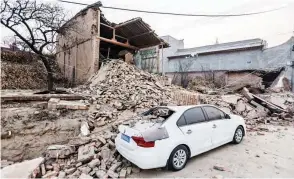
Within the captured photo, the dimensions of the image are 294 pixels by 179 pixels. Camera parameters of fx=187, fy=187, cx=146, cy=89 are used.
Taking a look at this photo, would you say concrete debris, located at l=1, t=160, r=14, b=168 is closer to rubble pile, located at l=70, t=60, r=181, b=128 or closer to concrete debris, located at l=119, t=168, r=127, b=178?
rubble pile, located at l=70, t=60, r=181, b=128

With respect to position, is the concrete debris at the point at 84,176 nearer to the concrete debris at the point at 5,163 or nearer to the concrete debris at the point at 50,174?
the concrete debris at the point at 50,174

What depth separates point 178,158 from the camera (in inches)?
169

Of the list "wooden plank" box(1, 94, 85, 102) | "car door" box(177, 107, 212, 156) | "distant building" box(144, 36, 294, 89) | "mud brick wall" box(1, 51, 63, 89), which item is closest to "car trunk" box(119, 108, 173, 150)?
"car door" box(177, 107, 212, 156)

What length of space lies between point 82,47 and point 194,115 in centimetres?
1064

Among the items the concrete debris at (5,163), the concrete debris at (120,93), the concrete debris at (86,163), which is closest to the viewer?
the concrete debris at (86,163)

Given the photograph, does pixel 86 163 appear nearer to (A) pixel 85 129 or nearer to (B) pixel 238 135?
(A) pixel 85 129

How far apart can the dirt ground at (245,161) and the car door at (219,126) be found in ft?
1.04

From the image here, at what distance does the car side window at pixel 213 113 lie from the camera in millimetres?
5367

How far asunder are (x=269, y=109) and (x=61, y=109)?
1140cm

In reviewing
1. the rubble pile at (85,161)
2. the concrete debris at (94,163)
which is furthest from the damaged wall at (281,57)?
the concrete debris at (94,163)

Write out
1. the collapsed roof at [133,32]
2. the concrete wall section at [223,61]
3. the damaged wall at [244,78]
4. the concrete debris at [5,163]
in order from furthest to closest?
the concrete wall section at [223,61] < the damaged wall at [244,78] < the collapsed roof at [133,32] < the concrete debris at [5,163]

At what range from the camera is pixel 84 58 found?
42.4ft

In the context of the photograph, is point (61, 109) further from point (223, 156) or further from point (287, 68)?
point (287, 68)

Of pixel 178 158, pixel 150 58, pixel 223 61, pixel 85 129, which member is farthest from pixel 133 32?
pixel 223 61
